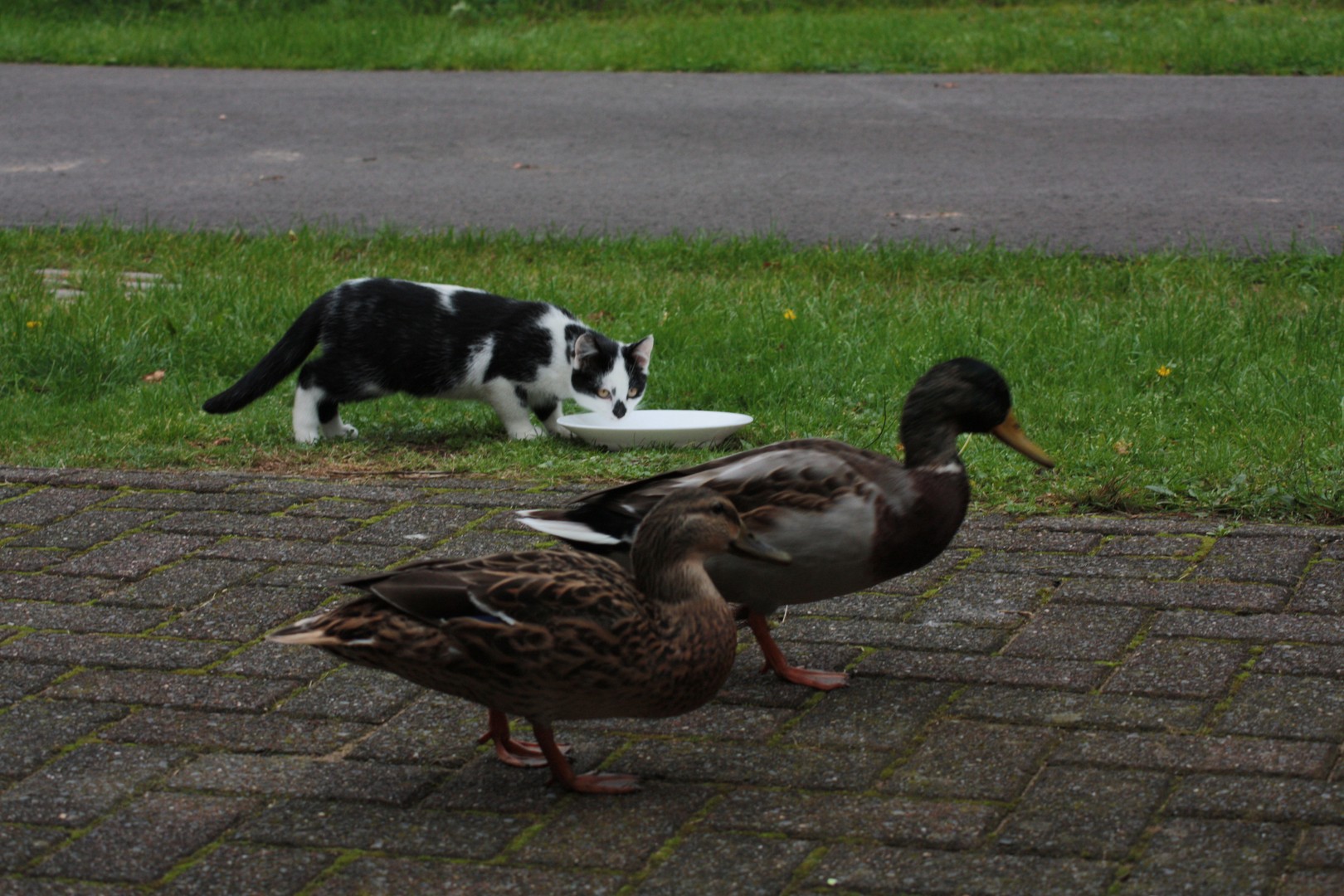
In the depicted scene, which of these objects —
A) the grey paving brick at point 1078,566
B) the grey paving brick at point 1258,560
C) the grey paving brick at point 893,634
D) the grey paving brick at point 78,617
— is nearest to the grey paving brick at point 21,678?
the grey paving brick at point 78,617

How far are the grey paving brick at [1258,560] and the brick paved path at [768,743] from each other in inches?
0.4

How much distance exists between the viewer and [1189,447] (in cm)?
553

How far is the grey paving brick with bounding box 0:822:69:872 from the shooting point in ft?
9.97

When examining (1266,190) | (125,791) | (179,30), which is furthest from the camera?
Answer: (179,30)

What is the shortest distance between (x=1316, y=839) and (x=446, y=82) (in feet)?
37.0

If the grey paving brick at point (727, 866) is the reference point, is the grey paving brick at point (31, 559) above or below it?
below

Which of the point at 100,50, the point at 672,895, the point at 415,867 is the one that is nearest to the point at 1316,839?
the point at 672,895

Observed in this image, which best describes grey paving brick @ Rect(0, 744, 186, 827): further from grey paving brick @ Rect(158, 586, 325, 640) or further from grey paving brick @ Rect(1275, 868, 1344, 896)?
grey paving brick @ Rect(1275, 868, 1344, 896)

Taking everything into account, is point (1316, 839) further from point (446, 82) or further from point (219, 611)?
point (446, 82)

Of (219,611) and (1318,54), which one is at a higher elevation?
(1318,54)

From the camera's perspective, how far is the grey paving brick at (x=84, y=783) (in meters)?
3.22

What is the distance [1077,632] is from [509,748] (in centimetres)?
151

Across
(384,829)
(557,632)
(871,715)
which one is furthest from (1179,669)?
(384,829)

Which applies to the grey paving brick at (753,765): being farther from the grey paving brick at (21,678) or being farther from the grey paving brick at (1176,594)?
the grey paving brick at (21,678)
